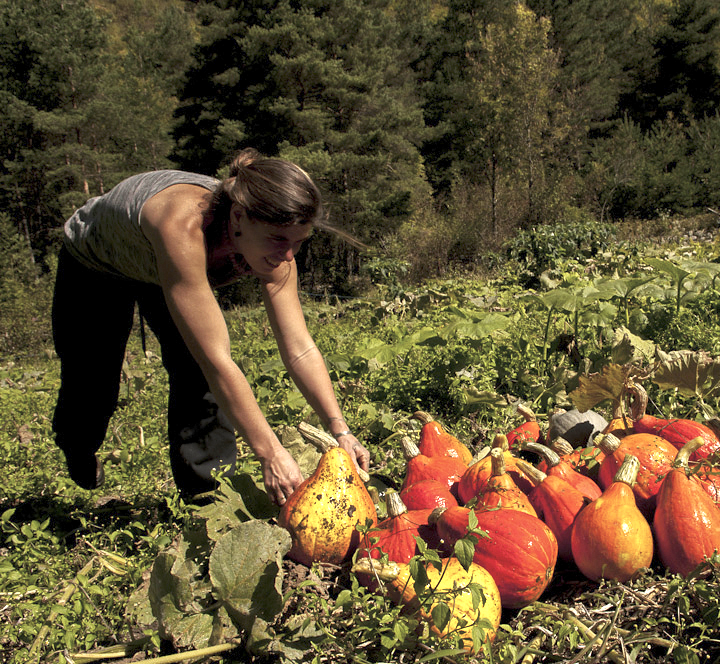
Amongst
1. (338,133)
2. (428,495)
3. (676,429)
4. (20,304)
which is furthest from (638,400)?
(338,133)

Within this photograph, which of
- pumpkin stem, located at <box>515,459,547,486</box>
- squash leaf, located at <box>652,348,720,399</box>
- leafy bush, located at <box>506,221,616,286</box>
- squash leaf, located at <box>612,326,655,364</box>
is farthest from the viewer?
leafy bush, located at <box>506,221,616,286</box>

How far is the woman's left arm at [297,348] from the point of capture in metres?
2.26

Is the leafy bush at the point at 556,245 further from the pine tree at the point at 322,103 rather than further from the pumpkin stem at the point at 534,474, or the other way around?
the pumpkin stem at the point at 534,474

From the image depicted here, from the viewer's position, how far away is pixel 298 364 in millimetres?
2291

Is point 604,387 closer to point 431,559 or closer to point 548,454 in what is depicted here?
point 548,454

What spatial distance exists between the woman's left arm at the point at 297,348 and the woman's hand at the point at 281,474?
0.40 meters

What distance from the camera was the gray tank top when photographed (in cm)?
219

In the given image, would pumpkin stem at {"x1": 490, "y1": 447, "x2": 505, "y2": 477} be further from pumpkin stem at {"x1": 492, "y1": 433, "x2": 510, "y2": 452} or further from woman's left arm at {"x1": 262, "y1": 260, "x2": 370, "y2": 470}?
woman's left arm at {"x1": 262, "y1": 260, "x2": 370, "y2": 470}

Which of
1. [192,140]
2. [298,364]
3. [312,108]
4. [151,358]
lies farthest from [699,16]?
[298,364]

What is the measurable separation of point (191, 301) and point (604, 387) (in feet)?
5.08

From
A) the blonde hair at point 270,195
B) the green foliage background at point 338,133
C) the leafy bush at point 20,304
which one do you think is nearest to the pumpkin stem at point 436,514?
the blonde hair at point 270,195

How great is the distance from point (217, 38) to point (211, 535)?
81.6 ft

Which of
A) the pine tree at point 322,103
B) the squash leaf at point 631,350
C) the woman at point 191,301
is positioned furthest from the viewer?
the pine tree at point 322,103

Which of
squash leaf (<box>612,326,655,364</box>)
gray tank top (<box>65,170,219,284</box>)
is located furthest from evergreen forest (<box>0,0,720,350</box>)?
gray tank top (<box>65,170,219,284</box>)
